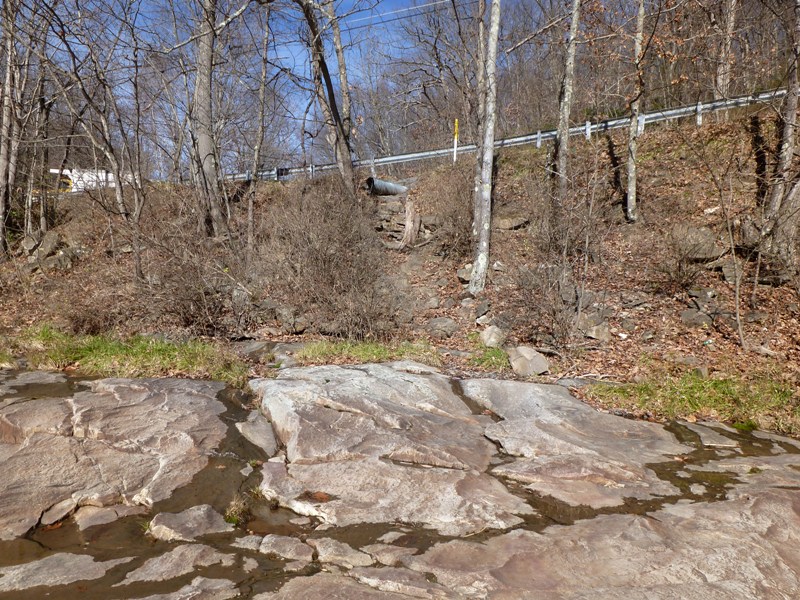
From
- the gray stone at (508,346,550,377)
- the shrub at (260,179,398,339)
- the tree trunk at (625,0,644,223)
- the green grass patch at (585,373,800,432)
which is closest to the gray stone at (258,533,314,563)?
the green grass patch at (585,373,800,432)

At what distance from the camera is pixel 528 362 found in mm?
8414

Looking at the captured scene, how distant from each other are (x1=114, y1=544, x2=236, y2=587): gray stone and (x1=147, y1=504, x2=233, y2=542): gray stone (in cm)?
18

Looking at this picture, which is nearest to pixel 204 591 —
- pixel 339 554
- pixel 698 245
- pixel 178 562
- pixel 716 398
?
pixel 178 562

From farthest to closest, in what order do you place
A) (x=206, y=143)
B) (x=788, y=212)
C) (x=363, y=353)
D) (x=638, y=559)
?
(x=206, y=143), (x=788, y=212), (x=363, y=353), (x=638, y=559)

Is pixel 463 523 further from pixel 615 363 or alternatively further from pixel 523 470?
pixel 615 363

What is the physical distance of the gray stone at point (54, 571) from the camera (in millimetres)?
3281

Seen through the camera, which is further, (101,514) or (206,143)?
(206,143)

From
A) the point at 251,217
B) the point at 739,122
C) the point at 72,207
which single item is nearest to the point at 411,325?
the point at 251,217

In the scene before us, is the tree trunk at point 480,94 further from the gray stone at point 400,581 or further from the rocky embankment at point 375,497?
the gray stone at point 400,581

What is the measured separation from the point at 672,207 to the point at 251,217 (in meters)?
10.9

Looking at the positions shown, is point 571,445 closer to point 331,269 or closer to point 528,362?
point 528,362

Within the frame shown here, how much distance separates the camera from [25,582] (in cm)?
328

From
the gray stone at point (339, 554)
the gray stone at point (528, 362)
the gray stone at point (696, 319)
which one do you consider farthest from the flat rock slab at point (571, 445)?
the gray stone at point (696, 319)

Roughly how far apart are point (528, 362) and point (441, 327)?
8.13 ft
